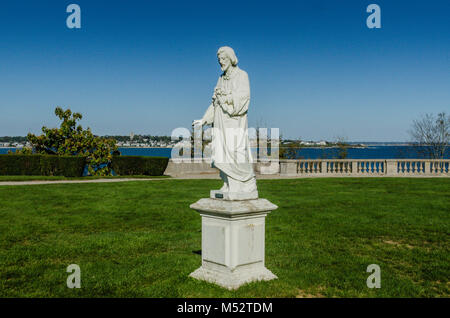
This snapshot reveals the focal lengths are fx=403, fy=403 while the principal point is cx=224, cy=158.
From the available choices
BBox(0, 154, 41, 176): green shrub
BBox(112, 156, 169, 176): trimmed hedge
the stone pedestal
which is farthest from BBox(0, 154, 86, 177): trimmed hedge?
the stone pedestal

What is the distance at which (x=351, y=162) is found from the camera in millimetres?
24594

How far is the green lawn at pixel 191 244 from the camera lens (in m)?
5.52

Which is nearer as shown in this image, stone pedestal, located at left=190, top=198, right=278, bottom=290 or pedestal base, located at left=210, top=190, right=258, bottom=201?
stone pedestal, located at left=190, top=198, right=278, bottom=290

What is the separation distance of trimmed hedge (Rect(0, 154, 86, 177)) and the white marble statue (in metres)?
18.3

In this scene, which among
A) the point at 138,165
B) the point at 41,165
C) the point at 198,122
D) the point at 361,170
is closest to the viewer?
the point at 198,122

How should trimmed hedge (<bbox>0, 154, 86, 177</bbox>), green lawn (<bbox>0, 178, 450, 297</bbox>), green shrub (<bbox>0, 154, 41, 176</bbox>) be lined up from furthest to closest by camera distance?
trimmed hedge (<bbox>0, 154, 86, 177</bbox>) → green shrub (<bbox>0, 154, 41, 176</bbox>) → green lawn (<bbox>0, 178, 450, 297</bbox>)

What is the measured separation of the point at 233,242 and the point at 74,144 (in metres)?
21.6

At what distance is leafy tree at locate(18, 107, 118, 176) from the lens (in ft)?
80.3

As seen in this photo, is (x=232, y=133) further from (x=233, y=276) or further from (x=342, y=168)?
(x=342, y=168)

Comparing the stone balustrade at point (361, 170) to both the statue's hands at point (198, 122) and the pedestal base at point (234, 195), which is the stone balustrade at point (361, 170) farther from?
the pedestal base at point (234, 195)

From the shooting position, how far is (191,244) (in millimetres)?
7961

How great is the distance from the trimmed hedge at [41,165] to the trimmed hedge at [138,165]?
223 cm

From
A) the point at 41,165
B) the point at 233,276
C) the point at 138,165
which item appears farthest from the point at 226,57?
the point at 41,165

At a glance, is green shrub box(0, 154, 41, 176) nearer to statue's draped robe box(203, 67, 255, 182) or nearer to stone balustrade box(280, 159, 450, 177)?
stone balustrade box(280, 159, 450, 177)
